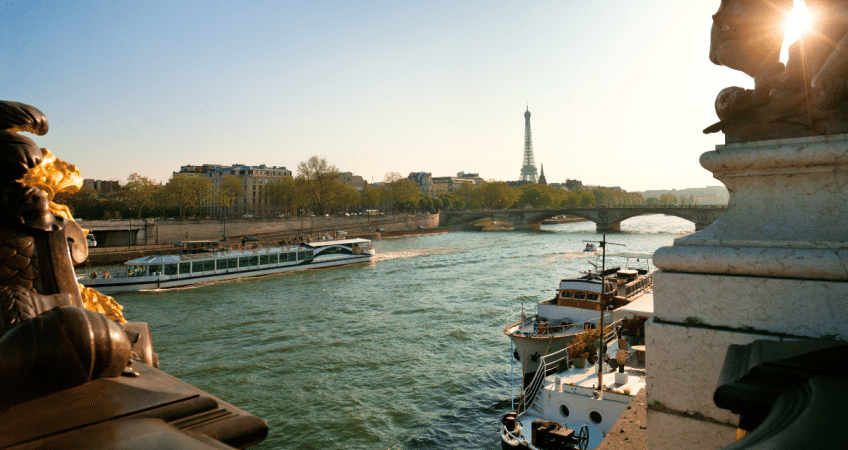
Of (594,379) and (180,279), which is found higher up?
(594,379)

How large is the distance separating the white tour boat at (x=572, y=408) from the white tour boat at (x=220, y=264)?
20635mm

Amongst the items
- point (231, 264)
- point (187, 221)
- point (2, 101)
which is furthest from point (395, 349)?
point (187, 221)

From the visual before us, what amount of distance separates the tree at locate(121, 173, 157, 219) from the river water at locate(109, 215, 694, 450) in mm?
25191

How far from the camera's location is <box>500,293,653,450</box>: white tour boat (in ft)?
29.5

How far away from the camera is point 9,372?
1.22 metres

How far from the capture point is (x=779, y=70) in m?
1.89

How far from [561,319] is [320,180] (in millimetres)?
50845

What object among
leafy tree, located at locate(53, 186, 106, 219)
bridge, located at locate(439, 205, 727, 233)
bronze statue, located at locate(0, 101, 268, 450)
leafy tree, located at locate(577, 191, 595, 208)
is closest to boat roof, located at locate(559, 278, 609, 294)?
bronze statue, located at locate(0, 101, 268, 450)

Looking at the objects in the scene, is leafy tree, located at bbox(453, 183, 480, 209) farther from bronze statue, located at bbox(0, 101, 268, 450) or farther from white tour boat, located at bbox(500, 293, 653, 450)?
bronze statue, located at bbox(0, 101, 268, 450)

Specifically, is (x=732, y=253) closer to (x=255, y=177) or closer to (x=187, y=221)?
(x=187, y=221)

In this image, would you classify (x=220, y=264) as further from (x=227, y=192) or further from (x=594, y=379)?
(x=227, y=192)

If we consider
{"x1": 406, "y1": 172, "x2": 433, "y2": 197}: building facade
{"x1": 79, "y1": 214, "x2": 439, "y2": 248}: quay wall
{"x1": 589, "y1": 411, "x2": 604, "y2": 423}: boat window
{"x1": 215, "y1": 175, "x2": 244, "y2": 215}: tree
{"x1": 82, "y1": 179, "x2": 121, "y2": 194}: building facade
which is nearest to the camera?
{"x1": 589, "y1": 411, "x2": 604, "y2": 423}: boat window

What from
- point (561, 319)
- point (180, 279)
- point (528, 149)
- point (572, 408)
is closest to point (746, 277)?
point (572, 408)

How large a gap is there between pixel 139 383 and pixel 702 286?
1734 millimetres
